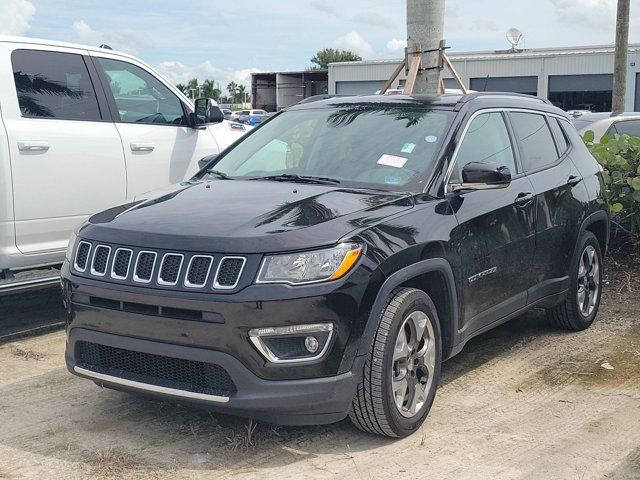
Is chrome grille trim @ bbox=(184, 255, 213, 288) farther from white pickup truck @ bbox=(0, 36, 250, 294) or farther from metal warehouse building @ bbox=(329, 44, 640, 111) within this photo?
metal warehouse building @ bbox=(329, 44, 640, 111)

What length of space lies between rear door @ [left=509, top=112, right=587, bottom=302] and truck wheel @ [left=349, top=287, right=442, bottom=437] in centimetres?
141

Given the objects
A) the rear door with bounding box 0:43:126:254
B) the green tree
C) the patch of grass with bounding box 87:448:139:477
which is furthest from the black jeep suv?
the green tree

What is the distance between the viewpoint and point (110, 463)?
12.3 feet

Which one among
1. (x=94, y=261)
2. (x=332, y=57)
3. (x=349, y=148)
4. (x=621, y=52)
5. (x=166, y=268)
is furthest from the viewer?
(x=332, y=57)

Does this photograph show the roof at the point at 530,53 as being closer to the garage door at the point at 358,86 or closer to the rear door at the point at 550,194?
the garage door at the point at 358,86

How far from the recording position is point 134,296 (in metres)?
3.72

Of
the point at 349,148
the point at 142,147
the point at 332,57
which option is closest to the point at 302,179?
the point at 349,148

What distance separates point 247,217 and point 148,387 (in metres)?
0.92

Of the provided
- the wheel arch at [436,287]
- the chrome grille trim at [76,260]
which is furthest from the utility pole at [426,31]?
the chrome grille trim at [76,260]

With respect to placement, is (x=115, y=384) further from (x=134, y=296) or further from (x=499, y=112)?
(x=499, y=112)

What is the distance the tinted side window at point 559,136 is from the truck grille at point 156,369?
345cm

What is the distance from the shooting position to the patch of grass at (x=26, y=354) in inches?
215

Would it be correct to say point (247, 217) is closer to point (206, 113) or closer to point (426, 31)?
point (206, 113)

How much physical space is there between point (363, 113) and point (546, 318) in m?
2.27
